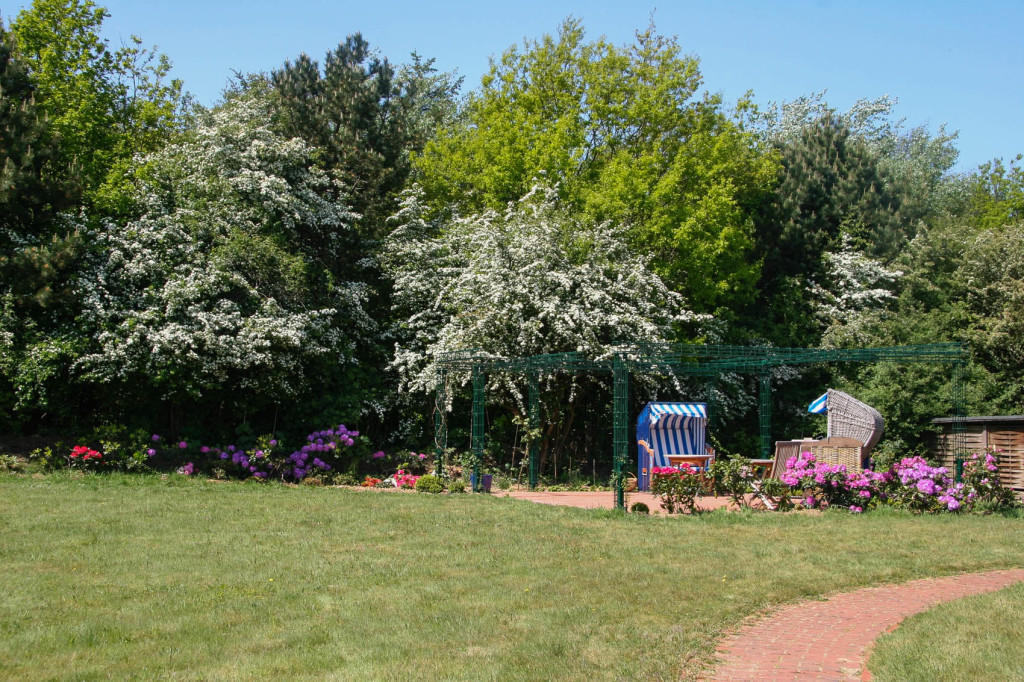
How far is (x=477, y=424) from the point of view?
15.8 m

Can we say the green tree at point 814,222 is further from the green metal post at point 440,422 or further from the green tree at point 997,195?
the green metal post at point 440,422

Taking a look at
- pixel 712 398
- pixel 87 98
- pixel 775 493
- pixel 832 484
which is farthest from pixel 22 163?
pixel 832 484

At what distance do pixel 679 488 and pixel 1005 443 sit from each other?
651cm

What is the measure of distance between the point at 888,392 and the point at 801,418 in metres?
4.82

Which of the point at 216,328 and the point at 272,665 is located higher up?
the point at 216,328

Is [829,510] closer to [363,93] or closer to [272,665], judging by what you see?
[272,665]

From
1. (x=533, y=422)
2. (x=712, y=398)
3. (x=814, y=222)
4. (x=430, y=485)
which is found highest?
(x=814, y=222)

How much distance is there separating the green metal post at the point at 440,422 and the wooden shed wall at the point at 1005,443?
9.00 metres

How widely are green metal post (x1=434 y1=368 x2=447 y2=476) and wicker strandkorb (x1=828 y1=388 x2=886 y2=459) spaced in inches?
276

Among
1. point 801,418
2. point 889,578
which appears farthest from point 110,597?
point 801,418

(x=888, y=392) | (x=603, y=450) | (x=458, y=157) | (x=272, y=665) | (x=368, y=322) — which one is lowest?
(x=272, y=665)

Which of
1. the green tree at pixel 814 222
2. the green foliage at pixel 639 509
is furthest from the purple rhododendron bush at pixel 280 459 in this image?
the green tree at pixel 814 222

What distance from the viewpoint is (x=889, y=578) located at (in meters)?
7.90

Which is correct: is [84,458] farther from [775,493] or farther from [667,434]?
[775,493]
